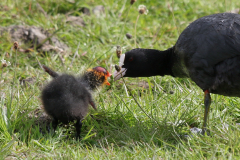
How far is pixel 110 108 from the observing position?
3.91 metres

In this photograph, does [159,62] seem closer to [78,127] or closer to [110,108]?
[110,108]

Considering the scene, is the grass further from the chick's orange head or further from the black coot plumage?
the black coot plumage

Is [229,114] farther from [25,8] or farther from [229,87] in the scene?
[25,8]

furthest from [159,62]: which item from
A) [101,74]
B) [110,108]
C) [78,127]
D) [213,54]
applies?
[78,127]

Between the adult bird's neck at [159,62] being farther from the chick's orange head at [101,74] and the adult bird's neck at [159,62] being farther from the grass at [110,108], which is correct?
the chick's orange head at [101,74]

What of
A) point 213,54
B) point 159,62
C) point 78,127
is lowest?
point 78,127

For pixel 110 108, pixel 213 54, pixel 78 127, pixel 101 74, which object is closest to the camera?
pixel 213 54

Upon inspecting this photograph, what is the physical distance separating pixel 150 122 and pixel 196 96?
848 millimetres

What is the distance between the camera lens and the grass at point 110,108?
3.07 m

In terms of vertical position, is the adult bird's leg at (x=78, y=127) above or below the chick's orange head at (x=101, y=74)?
below

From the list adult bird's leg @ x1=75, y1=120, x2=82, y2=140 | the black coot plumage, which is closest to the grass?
adult bird's leg @ x1=75, y1=120, x2=82, y2=140

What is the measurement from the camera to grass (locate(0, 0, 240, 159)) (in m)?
3.07

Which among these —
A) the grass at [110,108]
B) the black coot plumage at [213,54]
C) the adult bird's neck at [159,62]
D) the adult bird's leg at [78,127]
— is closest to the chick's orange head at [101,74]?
the grass at [110,108]

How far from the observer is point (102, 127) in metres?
3.70
